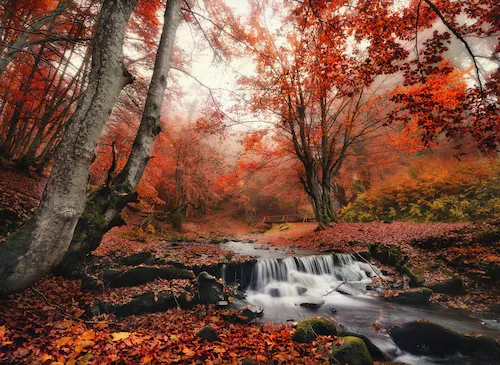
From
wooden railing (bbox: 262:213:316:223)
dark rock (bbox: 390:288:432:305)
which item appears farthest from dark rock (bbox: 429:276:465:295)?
wooden railing (bbox: 262:213:316:223)

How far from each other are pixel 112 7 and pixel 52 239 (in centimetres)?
337

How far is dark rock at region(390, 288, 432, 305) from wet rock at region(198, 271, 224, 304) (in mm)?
4762

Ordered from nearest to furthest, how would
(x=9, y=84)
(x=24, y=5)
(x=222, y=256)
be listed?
(x=24, y=5)
(x=222, y=256)
(x=9, y=84)

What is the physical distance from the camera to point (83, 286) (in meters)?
4.27

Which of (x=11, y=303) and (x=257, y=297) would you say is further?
(x=257, y=297)

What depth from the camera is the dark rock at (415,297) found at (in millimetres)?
5684

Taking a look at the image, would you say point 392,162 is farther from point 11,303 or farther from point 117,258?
point 11,303

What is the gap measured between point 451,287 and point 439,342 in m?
3.01

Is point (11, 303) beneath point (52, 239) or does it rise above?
beneath

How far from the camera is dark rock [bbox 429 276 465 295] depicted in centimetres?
598

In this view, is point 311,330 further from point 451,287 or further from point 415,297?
point 451,287

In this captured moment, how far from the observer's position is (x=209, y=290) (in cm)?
526

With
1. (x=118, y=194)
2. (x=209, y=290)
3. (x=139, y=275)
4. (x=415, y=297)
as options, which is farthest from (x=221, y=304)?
(x=415, y=297)

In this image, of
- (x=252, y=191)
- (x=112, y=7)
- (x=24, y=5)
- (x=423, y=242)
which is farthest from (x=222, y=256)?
(x=252, y=191)
